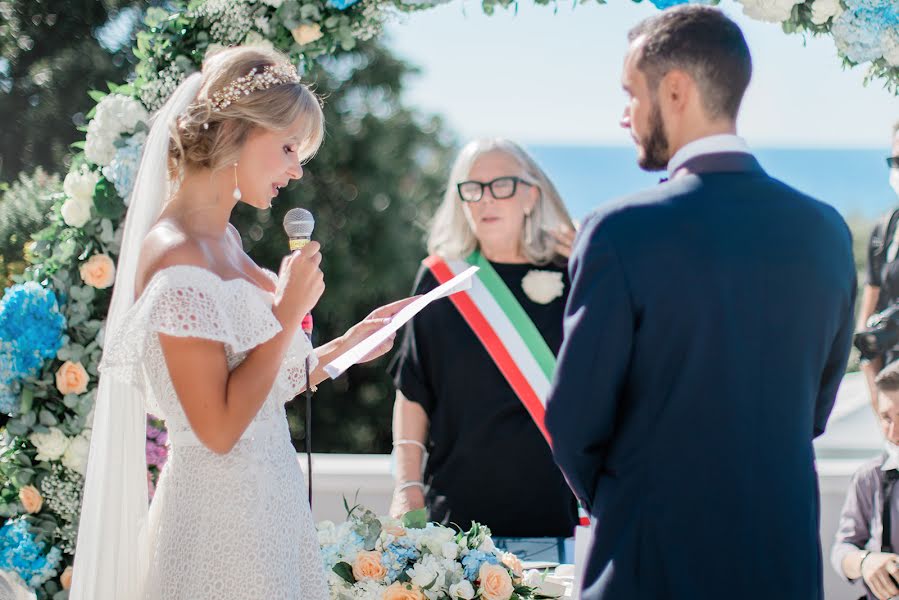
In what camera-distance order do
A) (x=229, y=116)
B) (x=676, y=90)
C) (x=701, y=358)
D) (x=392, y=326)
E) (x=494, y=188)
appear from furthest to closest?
(x=494, y=188) < (x=392, y=326) < (x=229, y=116) < (x=676, y=90) < (x=701, y=358)

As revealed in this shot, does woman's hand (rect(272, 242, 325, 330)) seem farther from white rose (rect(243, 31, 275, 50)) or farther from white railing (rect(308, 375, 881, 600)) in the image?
white railing (rect(308, 375, 881, 600))

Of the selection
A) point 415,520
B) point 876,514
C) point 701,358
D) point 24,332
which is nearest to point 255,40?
point 24,332

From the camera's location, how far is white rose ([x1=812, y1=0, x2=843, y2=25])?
130 inches

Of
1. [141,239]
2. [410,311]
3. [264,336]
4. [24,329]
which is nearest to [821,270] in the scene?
[410,311]

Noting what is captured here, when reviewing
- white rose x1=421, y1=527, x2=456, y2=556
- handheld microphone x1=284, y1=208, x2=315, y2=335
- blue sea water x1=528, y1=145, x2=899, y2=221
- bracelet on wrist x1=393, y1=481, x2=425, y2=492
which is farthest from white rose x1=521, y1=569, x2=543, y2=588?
blue sea water x1=528, y1=145, x2=899, y2=221

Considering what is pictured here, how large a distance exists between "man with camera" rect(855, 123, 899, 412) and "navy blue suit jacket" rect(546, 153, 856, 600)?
224 centimetres

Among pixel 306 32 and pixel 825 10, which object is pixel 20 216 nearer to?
pixel 306 32

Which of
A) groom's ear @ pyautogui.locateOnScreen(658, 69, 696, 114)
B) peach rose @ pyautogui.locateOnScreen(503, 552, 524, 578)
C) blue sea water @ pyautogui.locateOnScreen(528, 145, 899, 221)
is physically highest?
blue sea water @ pyautogui.locateOnScreen(528, 145, 899, 221)

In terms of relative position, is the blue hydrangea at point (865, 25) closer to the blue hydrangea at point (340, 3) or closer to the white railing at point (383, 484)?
the blue hydrangea at point (340, 3)

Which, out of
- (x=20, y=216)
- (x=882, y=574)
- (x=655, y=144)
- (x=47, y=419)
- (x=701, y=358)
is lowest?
(x=882, y=574)

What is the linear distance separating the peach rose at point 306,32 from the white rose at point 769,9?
4.62ft

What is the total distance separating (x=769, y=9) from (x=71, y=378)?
259cm

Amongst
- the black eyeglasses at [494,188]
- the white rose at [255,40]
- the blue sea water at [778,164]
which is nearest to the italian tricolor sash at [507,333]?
the black eyeglasses at [494,188]

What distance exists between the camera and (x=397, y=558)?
2.72 meters
